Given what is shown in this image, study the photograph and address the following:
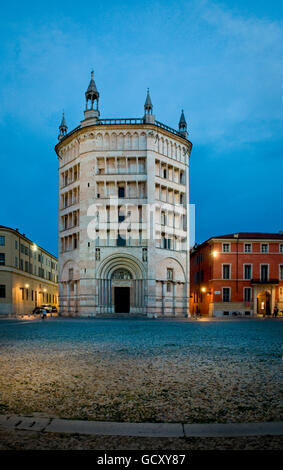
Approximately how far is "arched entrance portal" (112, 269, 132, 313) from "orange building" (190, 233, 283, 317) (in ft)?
45.5

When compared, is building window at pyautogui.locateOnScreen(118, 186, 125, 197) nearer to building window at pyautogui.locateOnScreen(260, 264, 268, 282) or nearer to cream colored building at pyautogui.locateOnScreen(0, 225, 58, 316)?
cream colored building at pyautogui.locateOnScreen(0, 225, 58, 316)

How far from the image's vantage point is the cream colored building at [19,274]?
61.7 m

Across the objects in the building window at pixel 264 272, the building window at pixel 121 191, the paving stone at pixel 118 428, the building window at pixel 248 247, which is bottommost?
the building window at pixel 264 272

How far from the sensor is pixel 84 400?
21.7ft

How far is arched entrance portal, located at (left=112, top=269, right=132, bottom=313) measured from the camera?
53059mm

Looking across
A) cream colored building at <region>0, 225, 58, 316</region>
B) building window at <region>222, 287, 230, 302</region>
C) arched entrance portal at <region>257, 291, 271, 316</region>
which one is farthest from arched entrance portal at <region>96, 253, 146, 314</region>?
arched entrance portal at <region>257, 291, 271, 316</region>

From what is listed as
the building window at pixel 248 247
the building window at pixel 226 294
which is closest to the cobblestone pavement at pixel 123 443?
the building window at pixel 226 294

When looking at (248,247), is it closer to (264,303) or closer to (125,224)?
(264,303)

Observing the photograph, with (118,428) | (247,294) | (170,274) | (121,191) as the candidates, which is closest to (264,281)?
(247,294)

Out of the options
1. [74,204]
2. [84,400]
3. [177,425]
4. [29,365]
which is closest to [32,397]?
[84,400]

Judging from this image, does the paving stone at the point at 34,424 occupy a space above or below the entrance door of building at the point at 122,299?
above

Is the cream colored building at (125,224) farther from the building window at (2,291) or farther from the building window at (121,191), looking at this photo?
the building window at (2,291)

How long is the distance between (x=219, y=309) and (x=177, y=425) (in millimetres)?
55104

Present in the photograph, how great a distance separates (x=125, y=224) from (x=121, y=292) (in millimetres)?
9442
